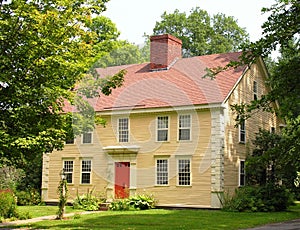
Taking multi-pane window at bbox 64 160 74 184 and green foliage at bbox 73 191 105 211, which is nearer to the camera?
green foliage at bbox 73 191 105 211

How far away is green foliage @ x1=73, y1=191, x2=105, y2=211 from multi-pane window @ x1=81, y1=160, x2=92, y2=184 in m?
1.38

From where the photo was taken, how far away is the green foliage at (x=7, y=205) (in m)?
21.4

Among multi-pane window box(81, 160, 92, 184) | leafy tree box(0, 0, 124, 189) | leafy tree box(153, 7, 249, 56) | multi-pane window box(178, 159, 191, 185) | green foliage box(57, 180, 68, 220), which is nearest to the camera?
leafy tree box(0, 0, 124, 189)

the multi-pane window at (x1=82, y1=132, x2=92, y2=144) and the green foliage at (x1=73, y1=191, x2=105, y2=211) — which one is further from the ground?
the multi-pane window at (x1=82, y1=132, x2=92, y2=144)

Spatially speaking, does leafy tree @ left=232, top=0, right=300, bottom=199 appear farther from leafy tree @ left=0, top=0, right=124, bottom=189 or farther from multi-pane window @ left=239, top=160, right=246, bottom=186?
multi-pane window @ left=239, top=160, right=246, bottom=186

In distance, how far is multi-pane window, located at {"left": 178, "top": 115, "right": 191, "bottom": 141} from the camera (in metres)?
28.2

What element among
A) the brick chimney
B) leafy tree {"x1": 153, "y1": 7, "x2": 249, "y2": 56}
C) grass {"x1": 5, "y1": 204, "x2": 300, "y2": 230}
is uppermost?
leafy tree {"x1": 153, "y1": 7, "x2": 249, "y2": 56}

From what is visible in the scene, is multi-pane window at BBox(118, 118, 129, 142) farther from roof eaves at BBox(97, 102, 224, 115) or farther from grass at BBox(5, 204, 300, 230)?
grass at BBox(5, 204, 300, 230)

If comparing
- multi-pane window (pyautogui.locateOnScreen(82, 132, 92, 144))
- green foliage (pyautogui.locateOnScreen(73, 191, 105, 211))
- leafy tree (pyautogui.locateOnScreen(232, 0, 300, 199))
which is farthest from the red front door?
leafy tree (pyautogui.locateOnScreen(232, 0, 300, 199))

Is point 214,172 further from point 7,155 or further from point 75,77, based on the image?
point 7,155

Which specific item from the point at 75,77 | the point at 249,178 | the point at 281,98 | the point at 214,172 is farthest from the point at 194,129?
the point at 75,77

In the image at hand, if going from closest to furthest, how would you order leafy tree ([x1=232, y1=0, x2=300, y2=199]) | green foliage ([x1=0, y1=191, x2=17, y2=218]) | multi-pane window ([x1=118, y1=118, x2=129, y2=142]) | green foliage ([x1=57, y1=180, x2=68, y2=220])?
leafy tree ([x1=232, y1=0, x2=300, y2=199]) < green foliage ([x1=0, y1=191, x2=17, y2=218]) < green foliage ([x1=57, y1=180, x2=68, y2=220]) < multi-pane window ([x1=118, y1=118, x2=129, y2=142])

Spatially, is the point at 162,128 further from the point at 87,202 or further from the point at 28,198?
the point at 28,198

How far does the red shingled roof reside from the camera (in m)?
28.3
